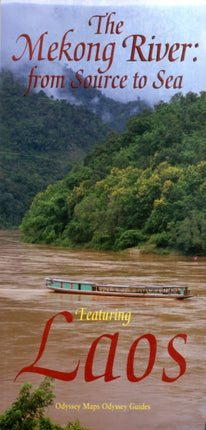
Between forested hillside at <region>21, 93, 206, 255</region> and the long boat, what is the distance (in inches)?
101

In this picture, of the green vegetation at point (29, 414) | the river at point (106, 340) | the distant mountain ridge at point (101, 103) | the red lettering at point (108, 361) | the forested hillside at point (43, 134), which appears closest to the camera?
the green vegetation at point (29, 414)

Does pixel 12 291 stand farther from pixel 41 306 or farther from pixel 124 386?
pixel 124 386

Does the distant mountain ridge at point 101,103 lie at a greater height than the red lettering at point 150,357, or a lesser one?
greater

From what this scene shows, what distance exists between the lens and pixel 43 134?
7.13m

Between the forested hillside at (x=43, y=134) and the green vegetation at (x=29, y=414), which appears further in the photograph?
the forested hillside at (x=43, y=134)

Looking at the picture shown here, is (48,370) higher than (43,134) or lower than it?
lower

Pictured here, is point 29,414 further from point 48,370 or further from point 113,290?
point 113,290

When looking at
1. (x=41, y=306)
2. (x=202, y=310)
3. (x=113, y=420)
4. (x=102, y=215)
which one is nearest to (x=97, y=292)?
(x=41, y=306)

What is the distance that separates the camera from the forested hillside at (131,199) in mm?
11852

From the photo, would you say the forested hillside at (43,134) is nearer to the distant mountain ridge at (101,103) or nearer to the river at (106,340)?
the distant mountain ridge at (101,103)

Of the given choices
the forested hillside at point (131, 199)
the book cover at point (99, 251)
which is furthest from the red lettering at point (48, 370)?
the forested hillside at point (131, 199)

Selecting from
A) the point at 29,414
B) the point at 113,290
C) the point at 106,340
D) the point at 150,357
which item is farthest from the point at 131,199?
the point at 29,414

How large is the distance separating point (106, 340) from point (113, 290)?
4.22 ft

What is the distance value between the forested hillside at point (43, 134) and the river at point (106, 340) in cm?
133
